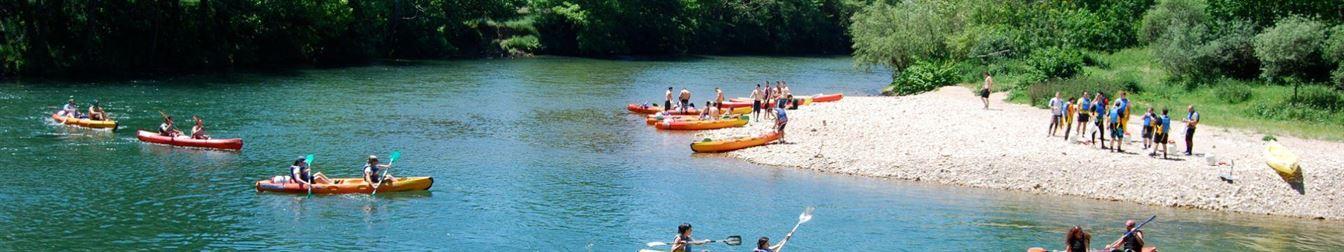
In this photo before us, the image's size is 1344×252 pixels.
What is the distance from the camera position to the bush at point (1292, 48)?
3806 cm

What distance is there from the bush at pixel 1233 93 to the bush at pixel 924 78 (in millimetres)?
13279

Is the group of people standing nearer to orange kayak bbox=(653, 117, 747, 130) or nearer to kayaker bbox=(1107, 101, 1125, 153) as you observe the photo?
kayaker bbox=(1107, 101, 1125, 153)

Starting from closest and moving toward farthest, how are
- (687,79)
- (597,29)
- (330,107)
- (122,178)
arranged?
(122,178) < (330,107) < (687,79) < (597,29)

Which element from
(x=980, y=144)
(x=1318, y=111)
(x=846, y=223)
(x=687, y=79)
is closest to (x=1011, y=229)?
(x=846, y=223)

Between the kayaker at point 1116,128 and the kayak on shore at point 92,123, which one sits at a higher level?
the kayaker at point 1116,128

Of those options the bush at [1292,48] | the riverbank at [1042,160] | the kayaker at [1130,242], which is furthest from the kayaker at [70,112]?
the bush at [1292,48]

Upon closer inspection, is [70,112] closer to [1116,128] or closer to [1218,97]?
[1116,128]

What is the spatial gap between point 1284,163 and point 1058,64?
2049 centimetres

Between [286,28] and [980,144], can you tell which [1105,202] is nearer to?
[980,144]

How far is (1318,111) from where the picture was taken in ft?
121

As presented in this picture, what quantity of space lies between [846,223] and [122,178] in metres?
17.8

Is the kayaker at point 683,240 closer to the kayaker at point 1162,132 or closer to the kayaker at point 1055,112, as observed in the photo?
the kayaker at point 1162,132

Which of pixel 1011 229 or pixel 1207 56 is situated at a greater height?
pixel 1207 56

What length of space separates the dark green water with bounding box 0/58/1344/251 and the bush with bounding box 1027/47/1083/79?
1635 centimetres
